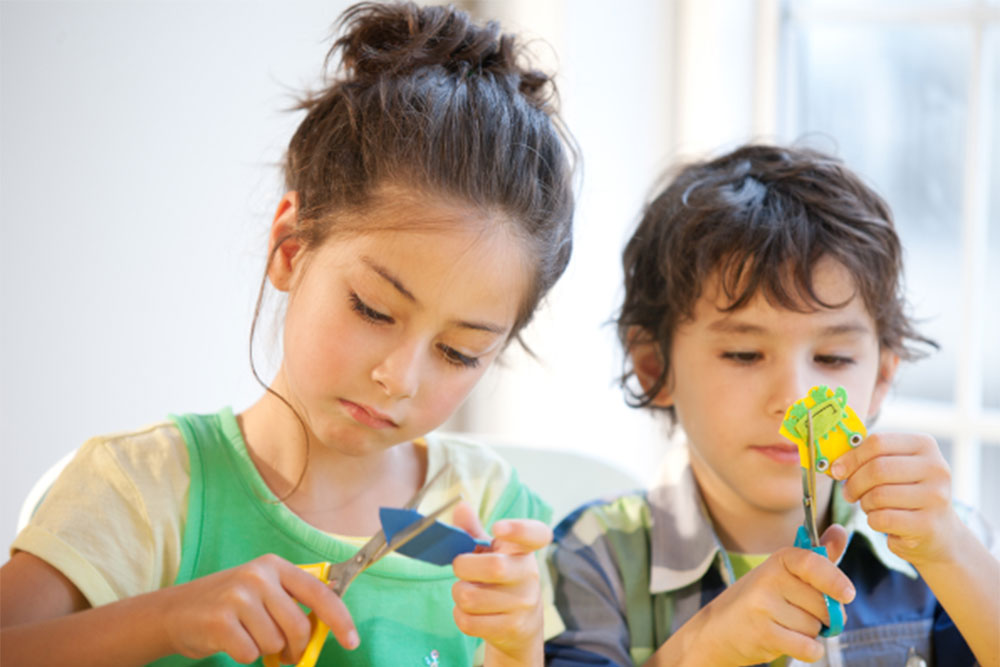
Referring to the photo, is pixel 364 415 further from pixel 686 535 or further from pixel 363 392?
pixel 686 535

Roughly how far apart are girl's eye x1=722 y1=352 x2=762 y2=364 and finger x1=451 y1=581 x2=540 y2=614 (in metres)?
0.35

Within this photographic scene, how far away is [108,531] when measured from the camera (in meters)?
0.78

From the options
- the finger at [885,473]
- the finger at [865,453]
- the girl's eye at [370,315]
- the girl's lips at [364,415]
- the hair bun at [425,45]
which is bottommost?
the finger at [885,473]

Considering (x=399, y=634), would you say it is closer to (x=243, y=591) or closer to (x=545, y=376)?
(x=243, y=591)

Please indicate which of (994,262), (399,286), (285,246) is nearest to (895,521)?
(399,286)

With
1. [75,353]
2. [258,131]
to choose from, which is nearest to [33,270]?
[75,353]

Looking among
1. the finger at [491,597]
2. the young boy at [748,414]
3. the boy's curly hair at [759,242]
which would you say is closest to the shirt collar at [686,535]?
the young boy at [748,414]

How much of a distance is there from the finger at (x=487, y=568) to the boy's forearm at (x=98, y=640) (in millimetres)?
193

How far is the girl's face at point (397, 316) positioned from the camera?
0.77 meters

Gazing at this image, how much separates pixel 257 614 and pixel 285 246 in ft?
1.09

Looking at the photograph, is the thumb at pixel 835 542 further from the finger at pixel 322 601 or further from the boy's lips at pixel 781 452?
the finger at pixel 322 601

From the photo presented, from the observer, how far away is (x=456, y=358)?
0.81 m

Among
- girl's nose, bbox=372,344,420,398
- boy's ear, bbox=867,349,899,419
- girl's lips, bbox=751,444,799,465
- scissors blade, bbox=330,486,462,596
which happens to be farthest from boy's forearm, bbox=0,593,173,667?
boy's ear, bbox=867,349,899,419

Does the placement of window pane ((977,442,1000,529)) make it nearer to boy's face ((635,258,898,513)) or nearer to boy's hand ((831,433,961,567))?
boy's face ((635,258,898,513))
